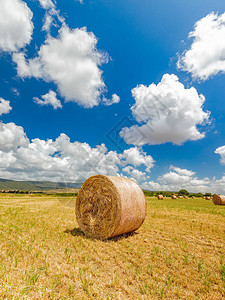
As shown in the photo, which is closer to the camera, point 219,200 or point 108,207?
point 108,207

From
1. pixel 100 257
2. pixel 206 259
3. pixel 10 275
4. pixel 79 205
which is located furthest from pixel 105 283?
pixel 79 205

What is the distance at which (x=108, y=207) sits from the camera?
21.6 ft

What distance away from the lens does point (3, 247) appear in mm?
4816

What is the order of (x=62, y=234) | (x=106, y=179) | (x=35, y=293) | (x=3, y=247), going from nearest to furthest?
1. (x=35, y=293)
2. (x=3, y=247)
3. (x=62, y=234)
4. (x=106, y=179)

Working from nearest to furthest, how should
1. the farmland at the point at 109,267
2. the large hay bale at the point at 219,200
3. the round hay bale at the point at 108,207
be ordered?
the farmland at the point at 109,267, the round hay bale at the point at 108,207, the large hay bale at the point at 219,200

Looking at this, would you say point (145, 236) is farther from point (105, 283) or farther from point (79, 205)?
point (105, 283)

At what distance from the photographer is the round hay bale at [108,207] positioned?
20.7 feet

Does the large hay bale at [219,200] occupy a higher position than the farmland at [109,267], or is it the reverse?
the large hay bale at [219,200]

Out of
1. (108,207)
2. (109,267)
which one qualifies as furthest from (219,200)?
(109,267)

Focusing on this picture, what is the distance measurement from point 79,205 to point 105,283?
4.55 meters

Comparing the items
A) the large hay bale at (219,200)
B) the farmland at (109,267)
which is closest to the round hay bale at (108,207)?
the farmland at (109,267)

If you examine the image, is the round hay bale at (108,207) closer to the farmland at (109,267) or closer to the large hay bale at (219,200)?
the farmland at (109,267)

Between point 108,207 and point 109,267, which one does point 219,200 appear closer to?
point 108,207

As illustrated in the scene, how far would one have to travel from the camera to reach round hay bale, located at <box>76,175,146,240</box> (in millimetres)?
6297
